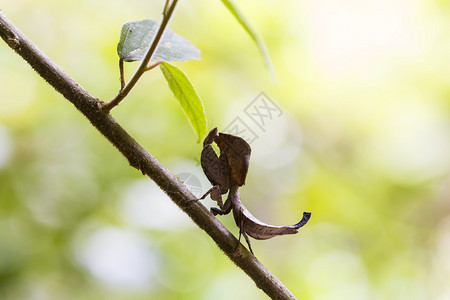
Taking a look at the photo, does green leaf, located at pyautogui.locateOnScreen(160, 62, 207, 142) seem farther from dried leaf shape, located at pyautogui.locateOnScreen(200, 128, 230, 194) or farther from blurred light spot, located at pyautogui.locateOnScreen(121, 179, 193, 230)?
blurred light spot, located at pyautogui.locateOnScreen(121, 179, 193, 230)

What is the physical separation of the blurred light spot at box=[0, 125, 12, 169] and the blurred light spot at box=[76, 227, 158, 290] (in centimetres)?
32

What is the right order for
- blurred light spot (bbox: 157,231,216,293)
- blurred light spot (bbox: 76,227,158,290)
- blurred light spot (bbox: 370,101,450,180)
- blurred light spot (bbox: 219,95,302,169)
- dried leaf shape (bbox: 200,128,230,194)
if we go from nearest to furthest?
dried leaf shape (bbox: 200,128,230,194) < blurred light spot (bbox: 76,227,158,290) < blurred light spot (bbox: 157,231,216,293) < blurred light spot (bbox: 219,95,302,169) < blurred light spot (bbox: 370,101,450,180)

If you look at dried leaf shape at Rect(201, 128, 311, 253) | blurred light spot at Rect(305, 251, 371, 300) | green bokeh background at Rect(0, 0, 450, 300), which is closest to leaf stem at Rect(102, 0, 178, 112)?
dried leaf shape at Rect(201, 128, 311, 253)

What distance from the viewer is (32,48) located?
0.46m

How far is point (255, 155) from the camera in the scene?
1.49m

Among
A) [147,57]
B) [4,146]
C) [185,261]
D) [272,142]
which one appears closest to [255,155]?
[272,142]

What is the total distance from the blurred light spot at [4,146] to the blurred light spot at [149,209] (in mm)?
350

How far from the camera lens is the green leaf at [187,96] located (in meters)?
0.48

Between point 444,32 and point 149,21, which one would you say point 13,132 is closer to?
point 149,21

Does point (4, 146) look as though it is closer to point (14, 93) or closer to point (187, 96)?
point (14, 93)

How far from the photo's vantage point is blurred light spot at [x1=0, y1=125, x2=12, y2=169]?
3.79 ft

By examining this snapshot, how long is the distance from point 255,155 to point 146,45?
98 cm

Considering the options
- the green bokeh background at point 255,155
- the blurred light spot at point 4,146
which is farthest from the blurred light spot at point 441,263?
the blurred light spot at point 4,146

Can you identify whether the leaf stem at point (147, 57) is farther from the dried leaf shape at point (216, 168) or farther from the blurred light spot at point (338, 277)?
the blurred light spot at point (338, 277)
